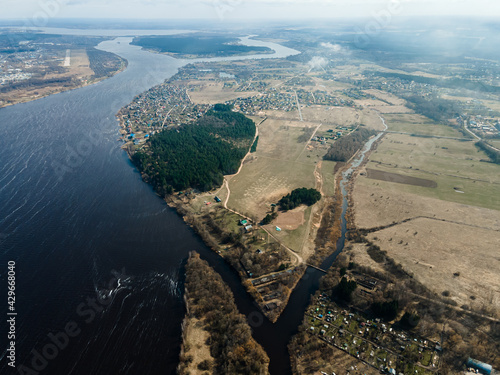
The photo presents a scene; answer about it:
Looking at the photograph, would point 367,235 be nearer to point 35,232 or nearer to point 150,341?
point 150,341

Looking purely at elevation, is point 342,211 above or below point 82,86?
below

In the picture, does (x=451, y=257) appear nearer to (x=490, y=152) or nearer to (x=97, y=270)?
(x=490, y=152)

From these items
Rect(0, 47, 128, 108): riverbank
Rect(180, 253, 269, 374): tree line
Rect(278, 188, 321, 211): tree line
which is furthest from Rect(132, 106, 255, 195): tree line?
Rect(0, 47, 128, 108): riverbank

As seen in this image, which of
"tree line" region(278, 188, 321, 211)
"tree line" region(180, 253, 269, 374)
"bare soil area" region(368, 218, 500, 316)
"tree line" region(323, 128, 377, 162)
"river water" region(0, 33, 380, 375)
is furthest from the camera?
"tree line" region(323, 128, 377, 162)

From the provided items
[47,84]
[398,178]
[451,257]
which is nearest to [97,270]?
[451,257]

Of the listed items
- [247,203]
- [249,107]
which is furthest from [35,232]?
[249,107]

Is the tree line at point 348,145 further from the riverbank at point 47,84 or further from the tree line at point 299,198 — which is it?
the riverbank at point 47,84

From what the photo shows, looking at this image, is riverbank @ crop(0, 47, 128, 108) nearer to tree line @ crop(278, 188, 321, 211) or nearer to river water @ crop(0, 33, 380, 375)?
river water @ crop(0, 33, 380, 375)

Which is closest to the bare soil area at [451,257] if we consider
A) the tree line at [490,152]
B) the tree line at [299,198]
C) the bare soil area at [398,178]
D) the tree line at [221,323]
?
the tree line at [299,198]
